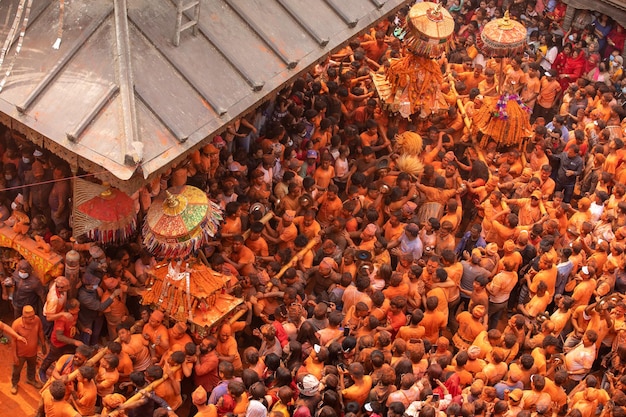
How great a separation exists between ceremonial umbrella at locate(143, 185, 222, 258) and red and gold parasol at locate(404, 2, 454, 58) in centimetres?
574

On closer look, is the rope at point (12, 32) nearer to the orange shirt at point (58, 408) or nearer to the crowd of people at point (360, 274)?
the crowd of people at point (360, 274)

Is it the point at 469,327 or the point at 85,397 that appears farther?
the point at 469,327

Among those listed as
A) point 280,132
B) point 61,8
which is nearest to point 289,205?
point 280,132

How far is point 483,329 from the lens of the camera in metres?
13.7

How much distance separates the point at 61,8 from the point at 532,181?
25.9ft

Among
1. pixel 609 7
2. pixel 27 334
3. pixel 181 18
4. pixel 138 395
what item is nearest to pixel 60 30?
pixel 181 18

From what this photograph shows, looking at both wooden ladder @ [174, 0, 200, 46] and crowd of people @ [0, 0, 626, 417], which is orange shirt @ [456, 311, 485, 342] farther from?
wooden ladder @ [174, 0, 200, 46]

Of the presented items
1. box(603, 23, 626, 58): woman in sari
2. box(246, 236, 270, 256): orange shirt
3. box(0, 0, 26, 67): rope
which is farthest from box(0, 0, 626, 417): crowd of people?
Answer: box(603, 23, 626, 58): woman in sari

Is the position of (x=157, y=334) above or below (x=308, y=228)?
above

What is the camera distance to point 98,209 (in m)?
13.1

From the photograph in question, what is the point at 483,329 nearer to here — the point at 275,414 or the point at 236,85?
the point at 275,414

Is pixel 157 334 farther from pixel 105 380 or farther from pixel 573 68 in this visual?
pixel 573 68

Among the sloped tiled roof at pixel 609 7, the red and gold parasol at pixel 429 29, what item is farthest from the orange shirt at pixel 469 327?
the sloped tiled roof at pixel 609 7

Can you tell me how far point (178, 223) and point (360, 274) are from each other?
2834 mm
